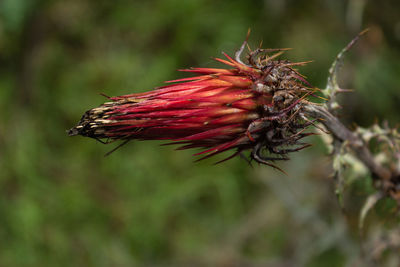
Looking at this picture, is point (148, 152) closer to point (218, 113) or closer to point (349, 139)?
point (349, 139)

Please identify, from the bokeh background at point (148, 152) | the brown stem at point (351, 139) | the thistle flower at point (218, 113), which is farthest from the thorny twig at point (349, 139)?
the bokeh background at point (148, 152)

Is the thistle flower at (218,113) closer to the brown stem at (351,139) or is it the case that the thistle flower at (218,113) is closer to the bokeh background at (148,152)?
the brown stem at (351,139)

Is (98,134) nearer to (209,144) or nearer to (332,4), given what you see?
(209,144)

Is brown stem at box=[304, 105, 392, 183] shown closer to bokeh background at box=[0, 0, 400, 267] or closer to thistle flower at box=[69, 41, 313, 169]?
thistle flower at box=[69, 41, 313, 169]

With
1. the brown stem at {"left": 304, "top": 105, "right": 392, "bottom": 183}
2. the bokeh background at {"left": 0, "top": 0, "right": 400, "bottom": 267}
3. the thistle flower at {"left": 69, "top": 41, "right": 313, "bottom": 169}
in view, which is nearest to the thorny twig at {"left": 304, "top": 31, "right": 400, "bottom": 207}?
the brown stem at {"left": 304, "top": 105, "right": 392, "bottom": 183}

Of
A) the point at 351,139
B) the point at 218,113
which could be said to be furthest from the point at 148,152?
the point at 218,113

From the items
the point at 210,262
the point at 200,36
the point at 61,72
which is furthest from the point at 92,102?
the point at 210,262

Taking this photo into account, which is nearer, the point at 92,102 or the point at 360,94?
the point at 360,94
